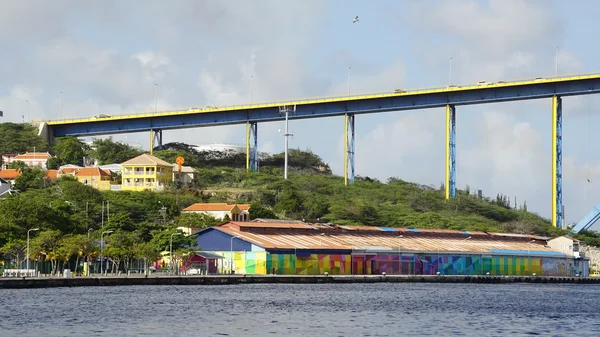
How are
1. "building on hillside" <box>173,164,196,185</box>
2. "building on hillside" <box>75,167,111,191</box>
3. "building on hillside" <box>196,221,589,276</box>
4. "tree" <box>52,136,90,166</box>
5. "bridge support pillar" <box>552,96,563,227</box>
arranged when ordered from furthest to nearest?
"tree" <box>52,136,90,166</box>, "building on hillside" <box>173,164,196,185</box>, "building on hillside" <box>75,167,111,191</box>, "bridge support pillar" <box>552,96,563,227</box>, "building on hillside" <box>196,221,589,276</box>

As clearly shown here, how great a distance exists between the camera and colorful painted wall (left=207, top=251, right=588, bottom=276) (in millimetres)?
114250

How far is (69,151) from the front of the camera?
173 meters

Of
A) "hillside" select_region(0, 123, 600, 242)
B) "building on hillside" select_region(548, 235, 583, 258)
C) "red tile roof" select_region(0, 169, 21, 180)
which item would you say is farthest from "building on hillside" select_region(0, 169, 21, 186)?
"building on hillside" select_region(548, 235, 583, 258)

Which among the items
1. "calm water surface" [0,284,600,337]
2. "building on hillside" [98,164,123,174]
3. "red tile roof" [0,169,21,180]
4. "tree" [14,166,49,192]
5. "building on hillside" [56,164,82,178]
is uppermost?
"building on hillside" [98,164,123,174]

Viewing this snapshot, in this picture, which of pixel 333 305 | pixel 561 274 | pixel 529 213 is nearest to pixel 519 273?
pixel 561 274

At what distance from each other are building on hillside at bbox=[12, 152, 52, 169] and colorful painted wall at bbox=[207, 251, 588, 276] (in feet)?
203

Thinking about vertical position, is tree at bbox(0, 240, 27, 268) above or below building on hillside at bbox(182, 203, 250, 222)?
below

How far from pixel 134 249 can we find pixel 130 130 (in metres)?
70.0

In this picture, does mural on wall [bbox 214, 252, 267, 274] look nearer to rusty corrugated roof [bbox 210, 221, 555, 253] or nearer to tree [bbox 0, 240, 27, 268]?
rusty corrugated roof [bbox 210, 221, 555, 253]

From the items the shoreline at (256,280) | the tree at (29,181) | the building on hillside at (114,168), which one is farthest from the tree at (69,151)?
the shoreline at (256,280)

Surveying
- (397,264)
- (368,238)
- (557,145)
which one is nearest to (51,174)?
(368,238)

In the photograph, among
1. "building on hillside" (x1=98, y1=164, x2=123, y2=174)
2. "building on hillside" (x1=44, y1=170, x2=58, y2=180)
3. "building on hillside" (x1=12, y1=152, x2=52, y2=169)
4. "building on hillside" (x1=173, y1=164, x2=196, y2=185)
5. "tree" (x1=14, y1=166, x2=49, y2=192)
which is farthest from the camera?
"building on hillside" (x1=98, y1=164, x2=123, y2=174)

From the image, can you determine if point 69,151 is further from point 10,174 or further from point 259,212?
point 259,212

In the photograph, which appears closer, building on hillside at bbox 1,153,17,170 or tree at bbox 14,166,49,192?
tree at bbox 14,166,49,192
